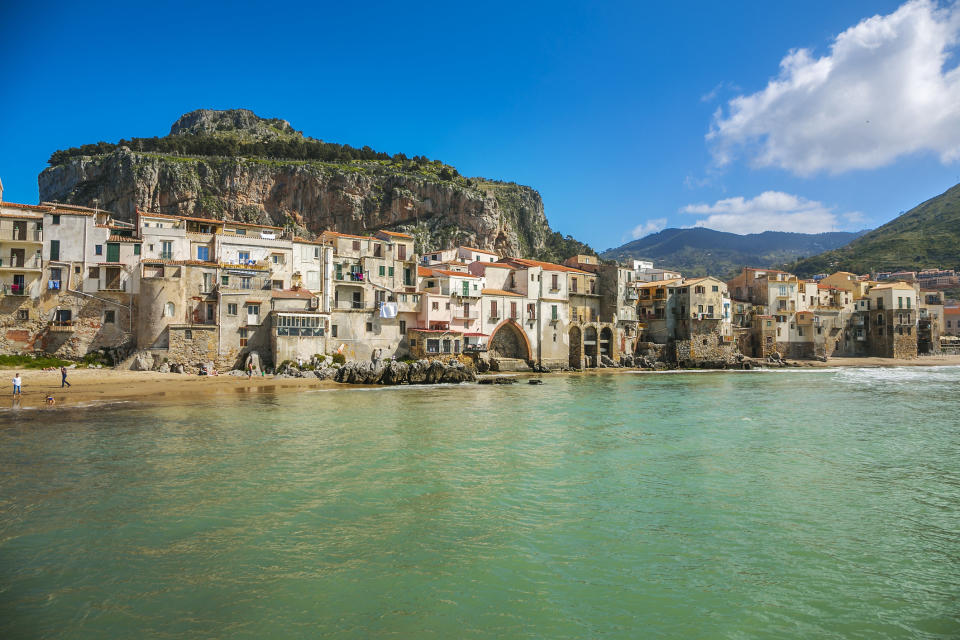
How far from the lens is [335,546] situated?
1094cm

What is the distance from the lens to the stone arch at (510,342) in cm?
5453

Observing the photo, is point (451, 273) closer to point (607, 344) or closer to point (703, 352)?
point (607, 344)

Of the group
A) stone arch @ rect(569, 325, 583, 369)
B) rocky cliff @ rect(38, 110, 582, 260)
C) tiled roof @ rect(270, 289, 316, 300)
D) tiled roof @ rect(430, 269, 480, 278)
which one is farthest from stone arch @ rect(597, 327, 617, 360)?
rocky cliff @ rect(38, 110, 582, 260)

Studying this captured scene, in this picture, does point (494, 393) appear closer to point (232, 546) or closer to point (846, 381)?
point (232, 546)

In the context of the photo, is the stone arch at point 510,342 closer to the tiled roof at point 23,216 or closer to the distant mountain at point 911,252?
the tiled roof at point 23,216

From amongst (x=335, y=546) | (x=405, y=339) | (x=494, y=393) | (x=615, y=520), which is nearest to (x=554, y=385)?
(x=494, y=393)

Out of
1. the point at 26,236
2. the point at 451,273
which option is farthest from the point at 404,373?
the point at 26,236

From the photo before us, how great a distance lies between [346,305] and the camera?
45938 millimetres

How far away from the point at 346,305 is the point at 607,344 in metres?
29.7

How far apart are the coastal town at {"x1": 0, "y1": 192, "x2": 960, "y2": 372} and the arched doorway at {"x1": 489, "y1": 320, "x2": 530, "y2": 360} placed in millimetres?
143

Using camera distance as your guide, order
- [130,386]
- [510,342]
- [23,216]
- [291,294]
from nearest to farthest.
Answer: [130,386]
[23,216]
[291,294]
[510,342]

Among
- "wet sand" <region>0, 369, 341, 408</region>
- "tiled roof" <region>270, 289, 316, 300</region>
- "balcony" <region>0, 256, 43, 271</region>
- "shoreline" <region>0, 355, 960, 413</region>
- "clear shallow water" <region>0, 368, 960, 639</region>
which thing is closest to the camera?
"clear shallow water" <region>0, 368, 960, 639</region>

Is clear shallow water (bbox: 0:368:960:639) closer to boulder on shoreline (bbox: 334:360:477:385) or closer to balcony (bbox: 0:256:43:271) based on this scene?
boulder on shoreline (bbox: 334:360:477:385)

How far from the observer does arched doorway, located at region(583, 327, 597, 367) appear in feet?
197
